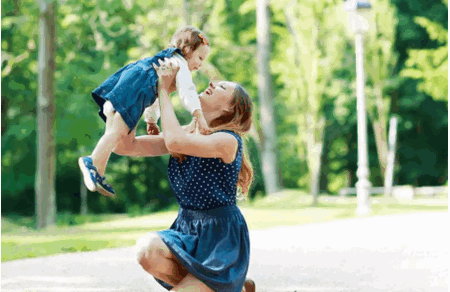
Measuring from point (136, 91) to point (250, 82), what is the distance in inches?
943

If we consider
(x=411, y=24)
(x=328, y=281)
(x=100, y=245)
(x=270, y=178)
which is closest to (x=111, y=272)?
(x=328, y=281)

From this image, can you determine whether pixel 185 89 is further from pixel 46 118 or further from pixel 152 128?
pixel 46 118

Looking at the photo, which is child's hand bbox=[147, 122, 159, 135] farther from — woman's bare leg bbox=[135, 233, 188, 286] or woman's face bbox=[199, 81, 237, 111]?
woman's bare leg bbox=[135, 233, 188, 286]

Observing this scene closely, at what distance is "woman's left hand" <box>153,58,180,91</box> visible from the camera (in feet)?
12.3

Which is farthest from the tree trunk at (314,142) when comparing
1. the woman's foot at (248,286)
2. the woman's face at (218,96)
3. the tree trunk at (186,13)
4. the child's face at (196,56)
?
the woman's face at (218,96)

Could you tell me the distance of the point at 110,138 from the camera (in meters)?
3.99

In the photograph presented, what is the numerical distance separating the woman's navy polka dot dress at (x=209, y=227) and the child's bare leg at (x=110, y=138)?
44 centimetres

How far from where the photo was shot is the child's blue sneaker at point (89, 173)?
3779 millimetres

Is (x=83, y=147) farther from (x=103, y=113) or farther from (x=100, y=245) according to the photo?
(x=103, y=113)

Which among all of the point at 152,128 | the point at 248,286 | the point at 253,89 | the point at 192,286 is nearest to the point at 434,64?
the point at 253,89

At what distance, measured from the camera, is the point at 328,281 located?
594 centimetres

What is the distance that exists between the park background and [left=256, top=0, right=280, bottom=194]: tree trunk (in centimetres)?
4

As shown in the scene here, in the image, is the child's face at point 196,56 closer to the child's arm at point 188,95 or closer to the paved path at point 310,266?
the child's arm at point 188,95

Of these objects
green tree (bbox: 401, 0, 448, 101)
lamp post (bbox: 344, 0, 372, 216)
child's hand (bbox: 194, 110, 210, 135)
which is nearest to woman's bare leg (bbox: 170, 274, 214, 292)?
child's hand (bbox: 194, 110, 210, 135)
